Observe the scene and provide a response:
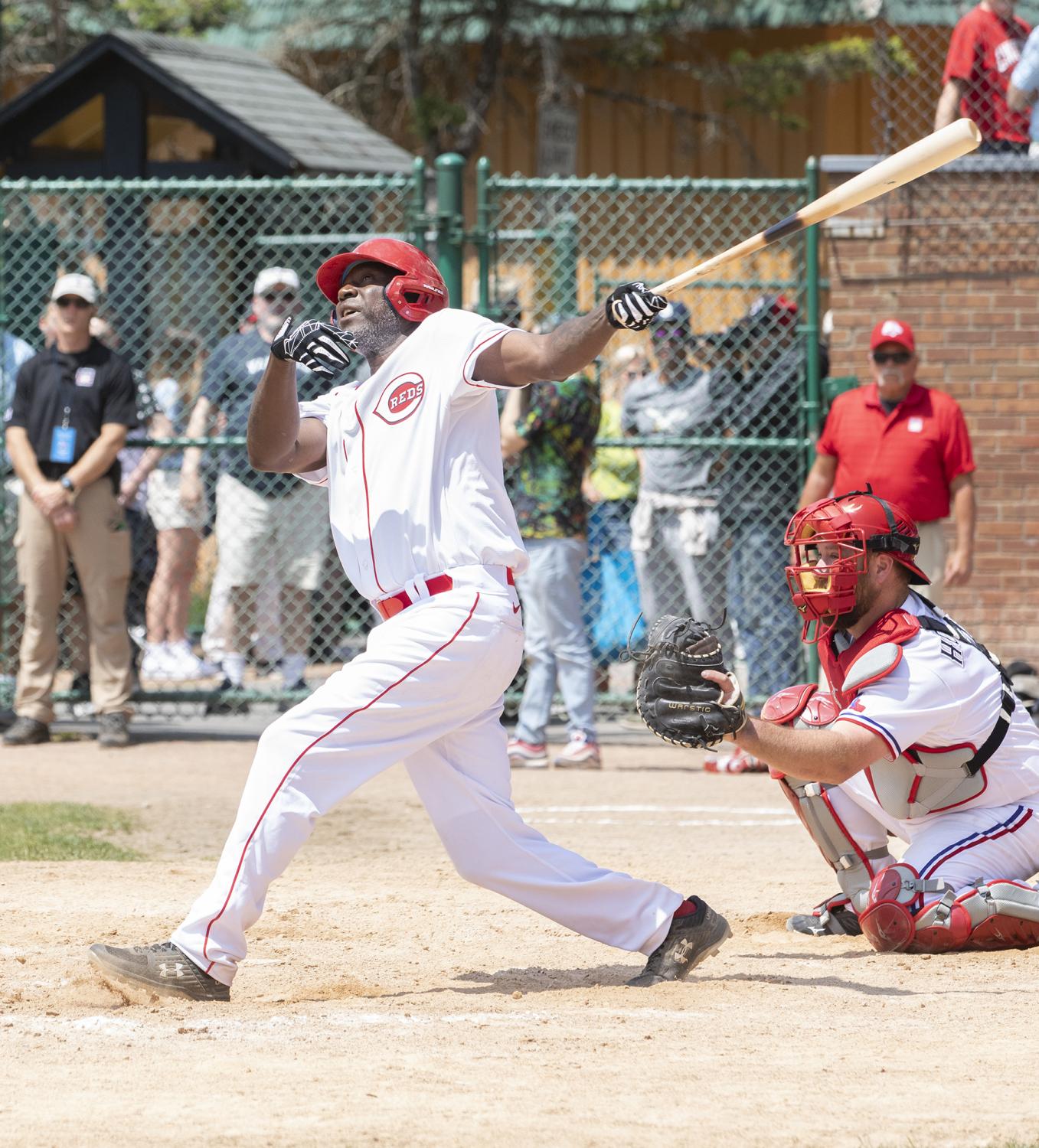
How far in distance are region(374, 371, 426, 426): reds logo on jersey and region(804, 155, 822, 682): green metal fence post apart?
483cm

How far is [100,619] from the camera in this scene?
28.8ft

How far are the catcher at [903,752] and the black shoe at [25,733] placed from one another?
5032 millimetres

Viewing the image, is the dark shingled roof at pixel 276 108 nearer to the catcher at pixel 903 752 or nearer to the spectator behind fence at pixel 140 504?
A: the spectator behind fence at pixel 140 504

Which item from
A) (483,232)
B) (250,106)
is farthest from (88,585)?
(250,106)

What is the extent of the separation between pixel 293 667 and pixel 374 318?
5.00 m

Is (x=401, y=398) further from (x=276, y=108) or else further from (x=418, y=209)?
(x=276, y=108)

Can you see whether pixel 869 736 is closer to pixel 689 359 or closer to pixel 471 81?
pixel 689 359

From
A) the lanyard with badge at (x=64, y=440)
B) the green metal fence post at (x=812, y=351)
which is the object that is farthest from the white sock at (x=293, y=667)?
the green metal fence post at (x=812, y=351)

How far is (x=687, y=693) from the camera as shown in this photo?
4.26m

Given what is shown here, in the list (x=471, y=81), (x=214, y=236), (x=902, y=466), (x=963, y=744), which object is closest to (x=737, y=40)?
(x=471, y=81)

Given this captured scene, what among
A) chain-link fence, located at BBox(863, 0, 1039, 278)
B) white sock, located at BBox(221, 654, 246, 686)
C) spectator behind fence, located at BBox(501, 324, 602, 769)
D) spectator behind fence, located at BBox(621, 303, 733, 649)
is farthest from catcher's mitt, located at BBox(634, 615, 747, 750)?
chain-link fence, located at BBox(863, 0, 1039, 278)

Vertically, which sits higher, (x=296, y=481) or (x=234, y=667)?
(x=296, y=481)

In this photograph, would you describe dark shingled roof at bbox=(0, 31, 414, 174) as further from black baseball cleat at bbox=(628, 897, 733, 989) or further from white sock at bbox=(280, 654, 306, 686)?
black baseball cleat at bbox=(628, 897, 733, 989)

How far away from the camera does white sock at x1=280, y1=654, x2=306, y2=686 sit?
945 centimetres
